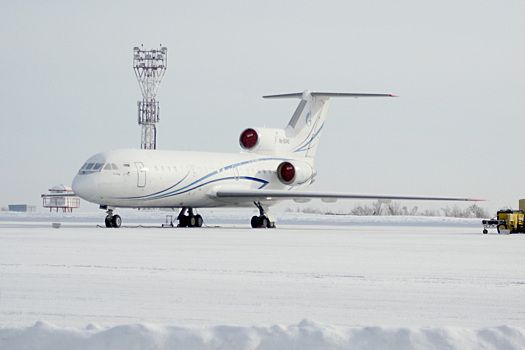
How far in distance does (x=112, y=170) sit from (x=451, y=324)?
81.8 ft

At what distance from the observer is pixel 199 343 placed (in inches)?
225

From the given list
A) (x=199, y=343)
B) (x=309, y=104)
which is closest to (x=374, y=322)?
(x=199, y=343)

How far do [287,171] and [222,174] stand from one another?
3985mm

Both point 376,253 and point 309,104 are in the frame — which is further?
point 309,104

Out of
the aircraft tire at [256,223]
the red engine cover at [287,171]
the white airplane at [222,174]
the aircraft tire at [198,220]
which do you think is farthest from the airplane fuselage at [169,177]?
the aircraft tire at [256,223]

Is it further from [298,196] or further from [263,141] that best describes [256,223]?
[263,141]

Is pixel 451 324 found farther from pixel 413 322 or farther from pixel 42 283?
pixel 42 283

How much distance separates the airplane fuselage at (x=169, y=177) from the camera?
30344 mm

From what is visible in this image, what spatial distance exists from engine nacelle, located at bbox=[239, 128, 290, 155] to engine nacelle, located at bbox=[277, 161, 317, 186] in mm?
1152

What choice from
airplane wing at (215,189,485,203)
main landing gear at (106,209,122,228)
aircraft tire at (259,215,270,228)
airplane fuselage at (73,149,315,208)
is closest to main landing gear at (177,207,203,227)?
airplane fuselage at (73,149,315,208)

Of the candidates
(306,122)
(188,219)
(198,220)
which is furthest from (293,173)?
(188,219)

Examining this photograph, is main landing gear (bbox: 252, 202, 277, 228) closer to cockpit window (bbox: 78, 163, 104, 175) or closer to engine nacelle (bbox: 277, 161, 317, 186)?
engine nacelle (bbox: 277, 161, 317, 186)

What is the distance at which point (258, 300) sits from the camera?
8336 mm

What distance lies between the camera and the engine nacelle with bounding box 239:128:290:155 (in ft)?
125
